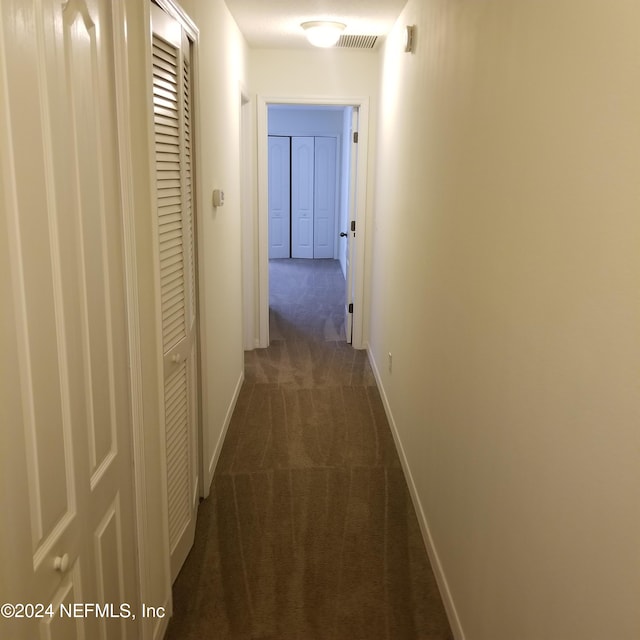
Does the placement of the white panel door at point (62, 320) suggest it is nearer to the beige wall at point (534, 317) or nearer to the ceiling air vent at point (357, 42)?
the beige wall at point (534, 317)

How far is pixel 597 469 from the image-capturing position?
1.17 m

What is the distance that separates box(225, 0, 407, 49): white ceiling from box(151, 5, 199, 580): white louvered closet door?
1353 mm

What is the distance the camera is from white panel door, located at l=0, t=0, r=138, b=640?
1094mm

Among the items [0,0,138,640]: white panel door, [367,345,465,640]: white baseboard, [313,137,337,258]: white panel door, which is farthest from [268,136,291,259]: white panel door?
[0,0,138,640]: white panel door

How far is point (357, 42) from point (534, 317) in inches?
155

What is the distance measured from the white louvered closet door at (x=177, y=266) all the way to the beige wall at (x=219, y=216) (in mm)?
223

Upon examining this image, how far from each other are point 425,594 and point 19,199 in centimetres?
210

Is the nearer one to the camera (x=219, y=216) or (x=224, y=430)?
(x=219, y=216)

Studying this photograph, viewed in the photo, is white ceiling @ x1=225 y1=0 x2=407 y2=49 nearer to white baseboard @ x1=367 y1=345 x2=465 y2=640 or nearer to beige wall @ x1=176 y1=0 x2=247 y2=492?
beige wall @ x1=176 y1=0 x2=247 y2=492

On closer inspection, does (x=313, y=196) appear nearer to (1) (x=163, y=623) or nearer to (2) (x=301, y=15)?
(2) (x=301, y=15)

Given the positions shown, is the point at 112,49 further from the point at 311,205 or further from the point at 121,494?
the point at 311,205

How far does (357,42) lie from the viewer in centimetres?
482

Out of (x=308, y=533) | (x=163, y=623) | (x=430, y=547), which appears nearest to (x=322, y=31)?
(x=308, y=533)

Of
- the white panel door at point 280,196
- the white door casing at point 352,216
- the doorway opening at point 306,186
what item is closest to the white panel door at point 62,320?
the white door casing at point 352,216
